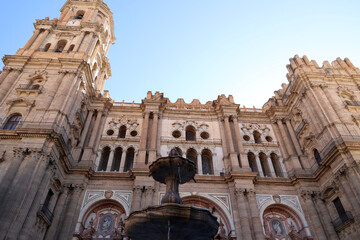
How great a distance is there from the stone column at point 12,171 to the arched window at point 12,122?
330 cm

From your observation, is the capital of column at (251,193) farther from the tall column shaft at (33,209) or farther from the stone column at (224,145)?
the tall column shaft at (33,209)

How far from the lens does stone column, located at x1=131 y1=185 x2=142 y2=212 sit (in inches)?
703

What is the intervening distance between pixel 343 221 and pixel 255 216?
537cm

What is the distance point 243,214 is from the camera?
1792 cm

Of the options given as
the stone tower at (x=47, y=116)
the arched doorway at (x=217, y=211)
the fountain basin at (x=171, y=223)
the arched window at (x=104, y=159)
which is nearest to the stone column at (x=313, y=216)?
the arched doorway at (x=217, y=211)

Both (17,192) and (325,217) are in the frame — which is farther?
(325,217)

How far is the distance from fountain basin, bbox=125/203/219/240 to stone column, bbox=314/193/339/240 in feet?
37.5

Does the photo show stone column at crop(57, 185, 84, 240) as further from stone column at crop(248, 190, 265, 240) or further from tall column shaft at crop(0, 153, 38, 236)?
stone column at crop(248, 190, 265, 240)

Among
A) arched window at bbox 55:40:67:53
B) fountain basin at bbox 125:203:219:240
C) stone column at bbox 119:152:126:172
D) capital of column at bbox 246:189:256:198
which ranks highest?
arched window at bbox 55:40:67:53

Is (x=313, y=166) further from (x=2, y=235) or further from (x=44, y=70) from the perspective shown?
(x=44, y=70)

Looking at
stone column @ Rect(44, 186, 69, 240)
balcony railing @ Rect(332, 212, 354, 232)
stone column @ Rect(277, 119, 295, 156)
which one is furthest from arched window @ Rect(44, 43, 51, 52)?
balcony railing @ Rect(332, 212, 354, 232)

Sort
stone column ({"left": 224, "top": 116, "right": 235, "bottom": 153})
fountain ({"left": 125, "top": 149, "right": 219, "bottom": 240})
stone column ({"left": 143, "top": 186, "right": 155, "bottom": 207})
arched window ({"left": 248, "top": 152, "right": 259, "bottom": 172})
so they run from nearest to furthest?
fountain ({"left": 125, "top": 149, "right": 219, "bottom": 240}) → stone column ({"left": 143, "top": 186, "right": 155, "bottom": 207}) → stone column ({"left": 224, "top": 116, "right": 235, "bottom": 153}) → arched window ({"left": 248, "top": 152, "right": 259, "bottom": 172})

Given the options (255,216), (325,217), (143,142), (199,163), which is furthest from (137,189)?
(325,217)

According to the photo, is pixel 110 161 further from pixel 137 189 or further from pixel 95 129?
pixel 137 189
